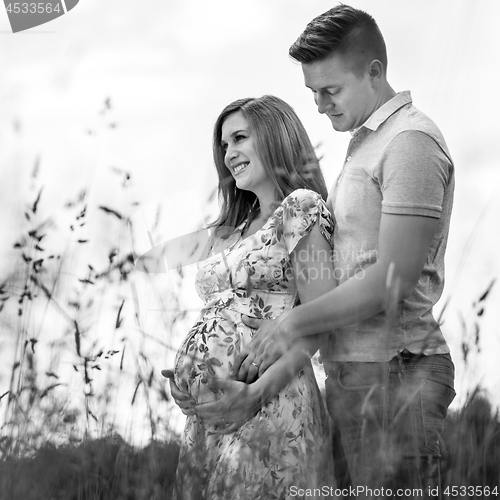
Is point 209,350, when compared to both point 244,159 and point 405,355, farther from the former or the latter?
point 244,159

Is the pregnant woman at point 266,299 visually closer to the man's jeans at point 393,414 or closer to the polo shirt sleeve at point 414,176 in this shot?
the man's jeans at point 393,414

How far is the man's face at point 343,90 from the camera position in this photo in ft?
7.12

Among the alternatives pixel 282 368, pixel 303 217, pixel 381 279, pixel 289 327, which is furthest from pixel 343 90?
pixel 282 368

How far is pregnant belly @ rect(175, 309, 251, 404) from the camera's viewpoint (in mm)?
2172

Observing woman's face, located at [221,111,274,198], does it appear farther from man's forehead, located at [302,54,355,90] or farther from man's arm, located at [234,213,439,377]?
man's arm, located at [234,213,439,377]

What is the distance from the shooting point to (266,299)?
7.59ft

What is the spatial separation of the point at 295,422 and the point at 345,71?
1.14 meters

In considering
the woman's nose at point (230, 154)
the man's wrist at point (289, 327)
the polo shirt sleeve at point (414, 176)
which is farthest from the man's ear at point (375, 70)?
the man's wrist at point (289, 327)

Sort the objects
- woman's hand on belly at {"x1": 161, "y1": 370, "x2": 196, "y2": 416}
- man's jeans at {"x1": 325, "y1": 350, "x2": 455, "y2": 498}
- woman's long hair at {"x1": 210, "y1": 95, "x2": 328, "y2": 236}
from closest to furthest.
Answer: man's jeans at {"x1": 325, "y1": 350, "x2": 455, "y2": 498}
woman's hand on belly at {"x1": 161, "y1": 370, "x2": 196, "y2": 416}
woman's long hair at {"x1": 210, "y1": 95, "x2": 328, "y2": 236}

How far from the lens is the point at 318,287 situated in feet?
6.91

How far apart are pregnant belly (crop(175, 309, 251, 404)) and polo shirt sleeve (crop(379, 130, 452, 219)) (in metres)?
0.69

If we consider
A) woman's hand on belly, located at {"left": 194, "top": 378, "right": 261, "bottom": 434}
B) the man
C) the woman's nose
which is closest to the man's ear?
the man

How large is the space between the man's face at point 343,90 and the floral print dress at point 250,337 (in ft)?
0.93

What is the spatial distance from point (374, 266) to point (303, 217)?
1.36ft
